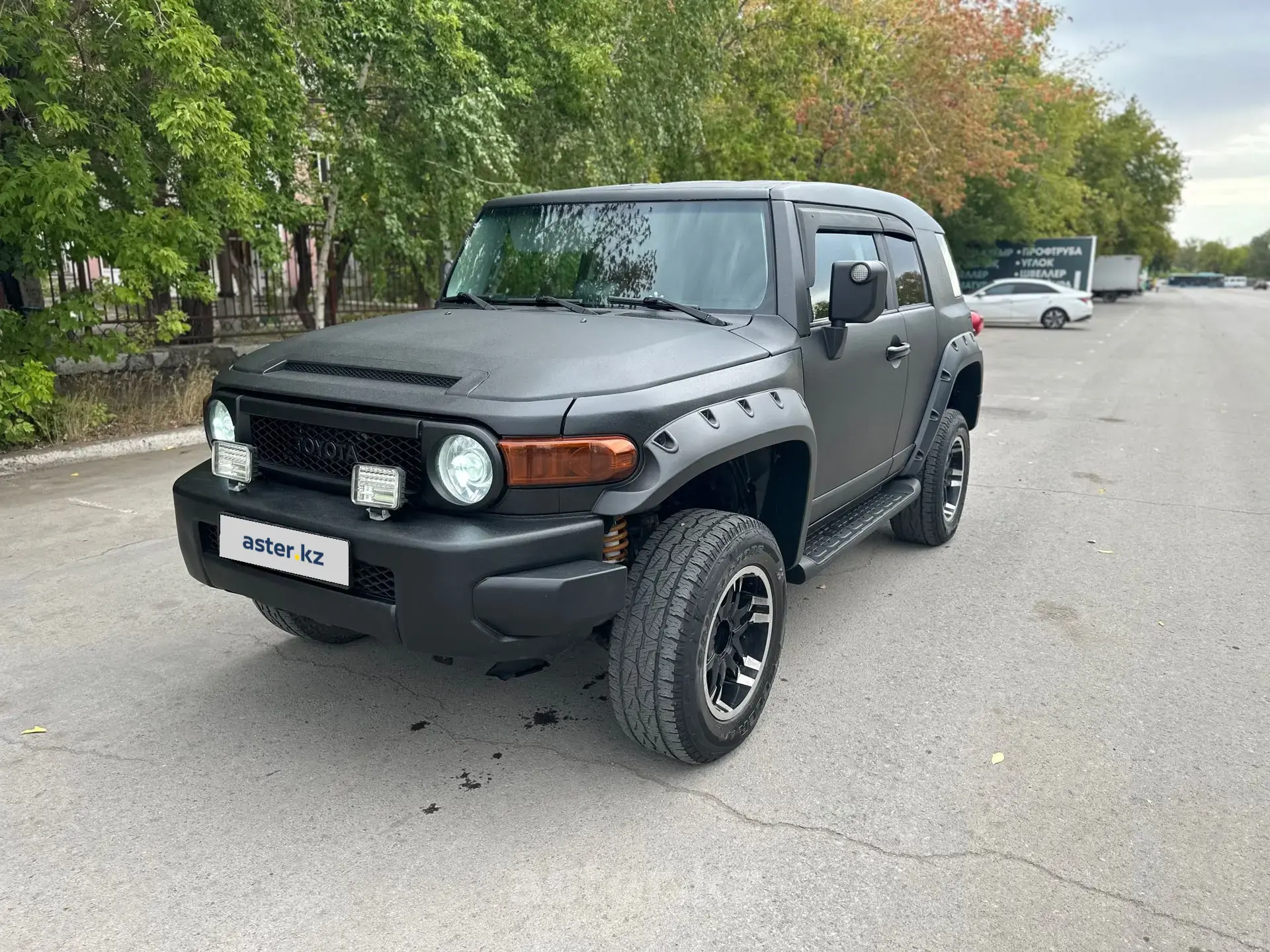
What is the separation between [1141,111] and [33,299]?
6063 centimetres

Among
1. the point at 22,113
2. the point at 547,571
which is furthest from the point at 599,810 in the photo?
the point at 22,113

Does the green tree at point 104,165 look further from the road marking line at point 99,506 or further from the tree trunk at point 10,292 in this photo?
the road marking line at point 99,506

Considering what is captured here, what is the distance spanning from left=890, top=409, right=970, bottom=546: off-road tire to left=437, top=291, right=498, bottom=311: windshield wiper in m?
2.56

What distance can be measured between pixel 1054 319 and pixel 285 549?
2881 centimetres

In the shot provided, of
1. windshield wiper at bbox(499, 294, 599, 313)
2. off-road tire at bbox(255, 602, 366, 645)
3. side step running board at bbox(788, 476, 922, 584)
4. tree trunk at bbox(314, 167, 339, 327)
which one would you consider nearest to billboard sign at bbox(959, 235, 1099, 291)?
tree trunk at bbox(314, 167, 339, 327)

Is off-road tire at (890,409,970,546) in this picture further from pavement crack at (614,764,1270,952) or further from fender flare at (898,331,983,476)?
pavement crack at (614,764,1270,952)

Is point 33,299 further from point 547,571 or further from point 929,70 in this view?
point 929,70

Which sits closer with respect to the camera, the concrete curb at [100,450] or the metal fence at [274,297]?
the concrete curb at [100,450]

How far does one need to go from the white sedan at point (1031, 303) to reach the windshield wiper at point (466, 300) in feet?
88.0

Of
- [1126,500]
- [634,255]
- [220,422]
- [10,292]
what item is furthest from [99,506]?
[1126,500]

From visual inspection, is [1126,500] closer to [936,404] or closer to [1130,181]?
[936,404]

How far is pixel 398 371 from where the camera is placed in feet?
9.45

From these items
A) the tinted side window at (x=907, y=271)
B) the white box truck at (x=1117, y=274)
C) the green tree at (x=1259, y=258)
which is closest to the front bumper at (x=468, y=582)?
the tinted side window at (x=907, y=271)

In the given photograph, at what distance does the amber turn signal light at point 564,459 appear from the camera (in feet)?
8.50
